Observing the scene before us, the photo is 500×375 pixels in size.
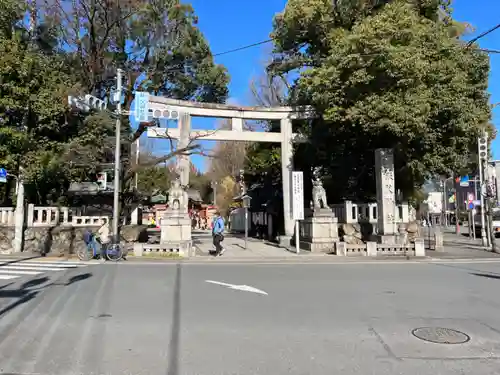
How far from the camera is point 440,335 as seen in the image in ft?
19.7

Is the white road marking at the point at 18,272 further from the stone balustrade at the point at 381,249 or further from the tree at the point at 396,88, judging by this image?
the tree at the point at 396,88

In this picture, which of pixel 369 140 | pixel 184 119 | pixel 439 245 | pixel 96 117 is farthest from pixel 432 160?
pixel 96 117

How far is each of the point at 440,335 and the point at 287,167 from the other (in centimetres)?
1793

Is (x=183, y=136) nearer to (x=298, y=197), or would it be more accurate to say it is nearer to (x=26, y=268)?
(x=298, y=197)

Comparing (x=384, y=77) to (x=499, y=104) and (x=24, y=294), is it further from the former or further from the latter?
(x=24, y=294)

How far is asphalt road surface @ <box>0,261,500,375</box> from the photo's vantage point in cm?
494

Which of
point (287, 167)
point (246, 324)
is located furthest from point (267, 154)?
point (246, 324)

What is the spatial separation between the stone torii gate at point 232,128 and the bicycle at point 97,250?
5594 mm

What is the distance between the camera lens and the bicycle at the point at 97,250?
1650 centimetres

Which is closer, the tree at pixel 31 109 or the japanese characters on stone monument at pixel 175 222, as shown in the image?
the tree at pixel 31 109

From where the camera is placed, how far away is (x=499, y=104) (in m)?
24.7

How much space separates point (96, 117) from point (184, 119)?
4147 mm

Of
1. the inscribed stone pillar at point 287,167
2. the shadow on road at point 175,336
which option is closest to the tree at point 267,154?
the inscribed stone pillar at point 287,167

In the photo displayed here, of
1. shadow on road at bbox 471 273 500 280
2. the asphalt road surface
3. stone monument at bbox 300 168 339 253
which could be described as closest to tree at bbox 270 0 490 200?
stone monument at bbox 300 168 339 253
